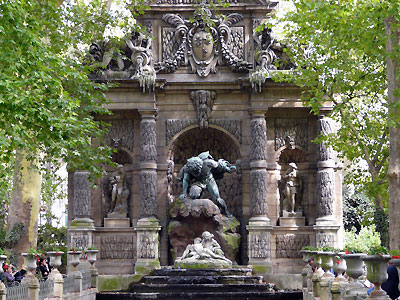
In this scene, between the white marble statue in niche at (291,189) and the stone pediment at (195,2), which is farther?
the stone pediment at (195,2)

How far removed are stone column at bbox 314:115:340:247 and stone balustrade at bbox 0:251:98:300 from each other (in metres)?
7.37

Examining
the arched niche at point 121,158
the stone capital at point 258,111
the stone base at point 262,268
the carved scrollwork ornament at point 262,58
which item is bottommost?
the stone base at point 262,268

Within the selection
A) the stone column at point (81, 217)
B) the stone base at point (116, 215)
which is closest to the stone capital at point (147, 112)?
the stone column at point (81, 217)

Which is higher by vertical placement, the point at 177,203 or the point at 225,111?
the point at 225,111

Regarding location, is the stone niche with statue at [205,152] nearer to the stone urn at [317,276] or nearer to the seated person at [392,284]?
the stone urn at [317,276]

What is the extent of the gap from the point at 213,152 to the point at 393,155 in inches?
355

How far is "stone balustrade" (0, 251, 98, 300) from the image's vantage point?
16438mm

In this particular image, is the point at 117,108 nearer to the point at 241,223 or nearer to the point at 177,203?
the point at 177,203

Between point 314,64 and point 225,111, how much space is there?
3884 mm

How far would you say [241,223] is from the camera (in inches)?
1046

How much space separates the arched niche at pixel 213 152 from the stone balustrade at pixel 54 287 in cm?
505

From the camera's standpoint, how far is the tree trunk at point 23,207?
85.3ft

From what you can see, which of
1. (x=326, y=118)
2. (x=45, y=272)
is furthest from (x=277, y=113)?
(x=45, y=272)

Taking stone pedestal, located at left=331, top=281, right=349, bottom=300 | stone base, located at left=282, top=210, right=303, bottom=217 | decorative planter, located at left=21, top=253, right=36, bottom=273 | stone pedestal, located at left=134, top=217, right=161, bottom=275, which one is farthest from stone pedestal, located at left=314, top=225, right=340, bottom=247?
decorative planter, located at left=21, top=253, right=36, bottom=273
